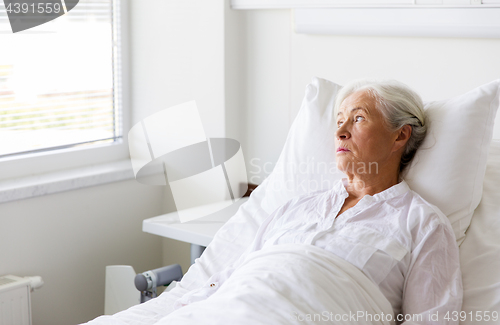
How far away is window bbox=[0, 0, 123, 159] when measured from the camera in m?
2.34

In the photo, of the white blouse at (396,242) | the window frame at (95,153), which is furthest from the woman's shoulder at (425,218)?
the window frame at (95,153)

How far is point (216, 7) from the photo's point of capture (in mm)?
2379

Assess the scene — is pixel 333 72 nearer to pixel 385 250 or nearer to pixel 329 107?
pixel 329 107

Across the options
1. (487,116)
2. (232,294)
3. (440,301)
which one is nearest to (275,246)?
(232,294)

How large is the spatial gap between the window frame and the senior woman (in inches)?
43.2

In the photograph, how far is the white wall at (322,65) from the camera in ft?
6.15

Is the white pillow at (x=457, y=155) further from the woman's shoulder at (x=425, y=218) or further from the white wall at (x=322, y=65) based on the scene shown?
the white wall at (x=322, y=65)

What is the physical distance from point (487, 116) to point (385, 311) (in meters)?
0.60

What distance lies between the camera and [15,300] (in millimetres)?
2096

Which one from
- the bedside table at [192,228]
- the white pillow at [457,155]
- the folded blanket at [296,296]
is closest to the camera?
the folded blanket at [296,296]

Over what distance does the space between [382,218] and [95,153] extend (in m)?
1.54

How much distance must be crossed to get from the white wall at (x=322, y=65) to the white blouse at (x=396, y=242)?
1.81 feet

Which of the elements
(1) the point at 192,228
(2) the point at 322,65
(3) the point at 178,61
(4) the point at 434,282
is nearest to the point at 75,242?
(1) the point at 192,228

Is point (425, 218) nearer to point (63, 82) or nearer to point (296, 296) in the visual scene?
point (296, 296)
